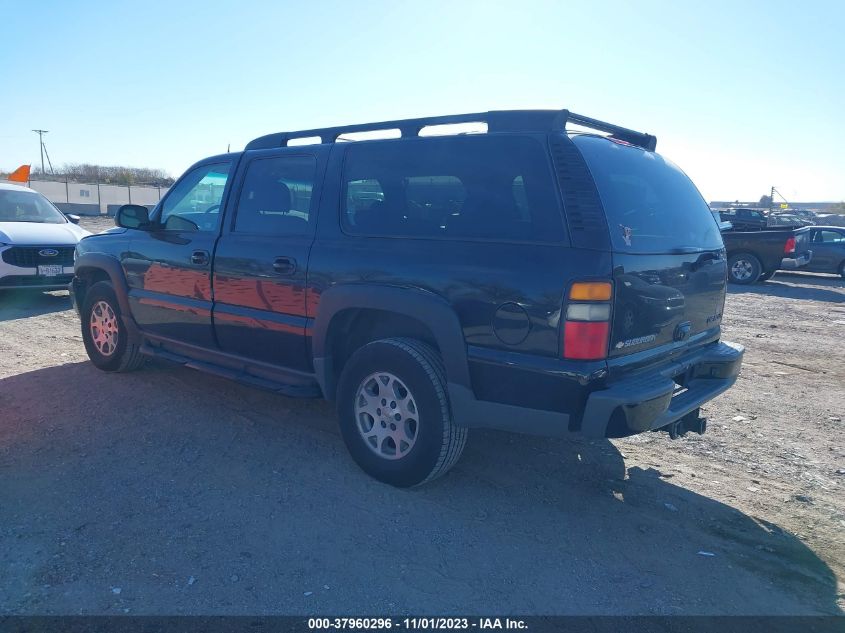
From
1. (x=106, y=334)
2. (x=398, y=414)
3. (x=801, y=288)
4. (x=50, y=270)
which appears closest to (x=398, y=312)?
(x=398, y=414)

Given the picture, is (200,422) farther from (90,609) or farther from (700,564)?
(700,564)

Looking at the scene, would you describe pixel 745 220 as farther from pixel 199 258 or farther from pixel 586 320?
pixel 586 320

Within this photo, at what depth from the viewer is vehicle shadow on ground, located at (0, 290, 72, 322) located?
8.82m

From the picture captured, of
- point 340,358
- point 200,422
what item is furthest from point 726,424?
point 200,422

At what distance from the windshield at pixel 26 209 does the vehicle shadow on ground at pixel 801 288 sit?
13069 millimetres

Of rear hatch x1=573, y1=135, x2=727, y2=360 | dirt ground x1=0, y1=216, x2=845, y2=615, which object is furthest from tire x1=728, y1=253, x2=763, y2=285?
rear hatch x1=573, y1=135, x2=727, y2=360

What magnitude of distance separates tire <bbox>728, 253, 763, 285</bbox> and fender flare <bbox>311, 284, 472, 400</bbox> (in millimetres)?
13812

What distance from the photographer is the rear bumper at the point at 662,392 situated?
3.11 m

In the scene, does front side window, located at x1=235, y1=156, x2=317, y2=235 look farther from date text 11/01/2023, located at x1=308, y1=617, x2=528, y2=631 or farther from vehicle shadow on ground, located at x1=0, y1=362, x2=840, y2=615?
date text 11/01/2023, located at x1=308, y1=617, x2=528, y2=631

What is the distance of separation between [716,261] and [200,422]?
3.80 meters

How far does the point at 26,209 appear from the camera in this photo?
10180 millimetres

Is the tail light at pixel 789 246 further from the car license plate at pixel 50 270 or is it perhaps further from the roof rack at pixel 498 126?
the car license plate at pixel 50 270

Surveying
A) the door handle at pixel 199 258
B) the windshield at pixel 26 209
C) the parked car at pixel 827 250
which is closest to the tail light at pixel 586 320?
the door handle at pixel 199 258

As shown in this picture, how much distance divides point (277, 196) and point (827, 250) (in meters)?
16.6
